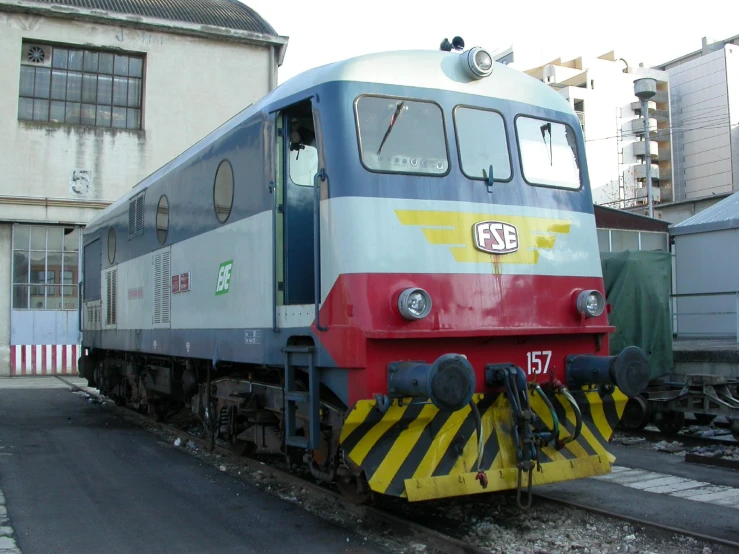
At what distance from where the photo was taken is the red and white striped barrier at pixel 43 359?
79.9ft

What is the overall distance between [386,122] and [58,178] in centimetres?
2103

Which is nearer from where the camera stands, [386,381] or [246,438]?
[386,381]

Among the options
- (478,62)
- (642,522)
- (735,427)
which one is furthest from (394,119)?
(735,427)

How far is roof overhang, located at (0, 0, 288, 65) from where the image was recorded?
23719 millimetres

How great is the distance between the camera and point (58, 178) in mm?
24250

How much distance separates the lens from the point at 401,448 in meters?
5.62

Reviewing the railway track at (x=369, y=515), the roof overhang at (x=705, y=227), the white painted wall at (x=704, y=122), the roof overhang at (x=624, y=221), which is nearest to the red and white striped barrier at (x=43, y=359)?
the railway track at (x=369, y=515)

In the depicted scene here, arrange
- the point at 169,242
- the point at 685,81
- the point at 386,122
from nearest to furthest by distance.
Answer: the point at 386,122 → the point at 169,242 → the point at 685,81

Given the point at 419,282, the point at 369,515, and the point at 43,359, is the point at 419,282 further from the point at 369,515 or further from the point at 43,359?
the point at 43,359

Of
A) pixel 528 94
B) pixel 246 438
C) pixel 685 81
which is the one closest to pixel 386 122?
pixel 528 94

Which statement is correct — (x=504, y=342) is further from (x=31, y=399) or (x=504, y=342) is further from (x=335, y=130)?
(x=31, y=399)

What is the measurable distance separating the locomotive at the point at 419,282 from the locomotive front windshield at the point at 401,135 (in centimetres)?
1

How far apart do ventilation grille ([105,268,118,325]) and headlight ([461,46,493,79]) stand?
7.82 metres

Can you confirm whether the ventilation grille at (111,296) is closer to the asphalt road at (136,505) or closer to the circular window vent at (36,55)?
the asphalt road at (136,505)
